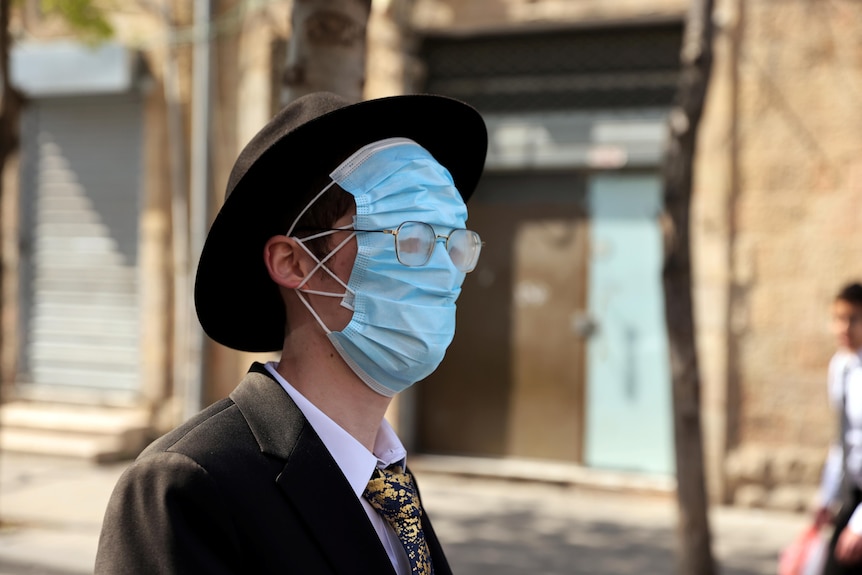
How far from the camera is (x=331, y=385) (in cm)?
179

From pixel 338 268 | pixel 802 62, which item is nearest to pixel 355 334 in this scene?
pixel 338 268

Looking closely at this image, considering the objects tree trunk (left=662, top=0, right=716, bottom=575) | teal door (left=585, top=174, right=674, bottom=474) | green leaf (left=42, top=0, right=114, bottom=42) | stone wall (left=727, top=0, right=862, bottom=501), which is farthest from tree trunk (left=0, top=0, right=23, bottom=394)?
stone wall (left=727, top=0, right=862, bottom=501)

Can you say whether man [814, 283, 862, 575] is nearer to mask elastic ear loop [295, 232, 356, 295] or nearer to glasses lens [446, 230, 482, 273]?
glasses lens [446, 230, 482, 273]

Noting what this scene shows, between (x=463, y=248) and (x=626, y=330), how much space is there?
24.5 feet

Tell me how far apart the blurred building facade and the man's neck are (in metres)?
7.13

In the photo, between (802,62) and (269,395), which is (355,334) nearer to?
(269,395)

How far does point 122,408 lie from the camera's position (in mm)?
10766

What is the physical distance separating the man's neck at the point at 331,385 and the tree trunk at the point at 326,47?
1.66 meters

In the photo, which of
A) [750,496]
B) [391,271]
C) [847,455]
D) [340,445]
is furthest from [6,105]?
[340,445]

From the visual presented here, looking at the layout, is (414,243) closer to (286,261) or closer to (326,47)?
(286,261)

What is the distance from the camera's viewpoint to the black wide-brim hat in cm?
172

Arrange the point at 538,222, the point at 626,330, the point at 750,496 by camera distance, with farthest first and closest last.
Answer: the point at 538,222
the point at 626,330
the point at 750,496

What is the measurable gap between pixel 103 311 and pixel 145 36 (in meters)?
3.05

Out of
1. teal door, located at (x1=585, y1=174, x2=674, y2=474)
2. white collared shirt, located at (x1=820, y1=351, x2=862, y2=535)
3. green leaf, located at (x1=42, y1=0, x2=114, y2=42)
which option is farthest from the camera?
teal door, located at (x1=585, y1=174, x2=674, y2=474)
